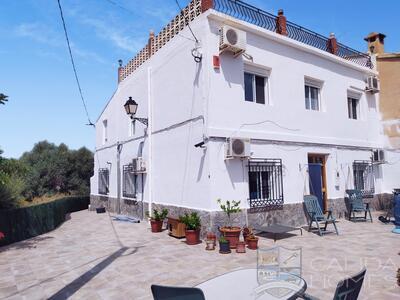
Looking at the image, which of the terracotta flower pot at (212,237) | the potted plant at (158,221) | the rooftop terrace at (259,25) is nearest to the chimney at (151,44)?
the rooftop terrace at (259,25)

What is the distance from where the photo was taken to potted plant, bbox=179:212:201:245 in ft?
25.7

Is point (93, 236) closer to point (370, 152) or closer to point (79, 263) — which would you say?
point (79, 263)

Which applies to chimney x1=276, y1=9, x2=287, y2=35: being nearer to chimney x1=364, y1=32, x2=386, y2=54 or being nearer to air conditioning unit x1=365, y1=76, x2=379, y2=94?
air conditioning unit x1=365, y1=76, x2=379, y2=94

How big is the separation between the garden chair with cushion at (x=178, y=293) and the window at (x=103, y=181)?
47.6 ft

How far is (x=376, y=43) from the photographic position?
47.3 feet

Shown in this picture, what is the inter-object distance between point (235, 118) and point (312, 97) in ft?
13.8

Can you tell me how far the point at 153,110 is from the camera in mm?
11422

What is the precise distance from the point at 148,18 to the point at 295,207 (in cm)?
718

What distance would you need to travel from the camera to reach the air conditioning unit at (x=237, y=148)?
805 centimetres

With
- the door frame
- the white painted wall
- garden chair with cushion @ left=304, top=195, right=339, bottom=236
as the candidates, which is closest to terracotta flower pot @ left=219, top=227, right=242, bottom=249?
the white painted wall

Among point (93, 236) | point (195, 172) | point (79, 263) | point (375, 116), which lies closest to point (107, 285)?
point (79, 263)

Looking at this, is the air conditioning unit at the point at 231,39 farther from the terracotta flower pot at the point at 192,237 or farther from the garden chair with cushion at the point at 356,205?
the garden chair with cushion at the point at 356,205

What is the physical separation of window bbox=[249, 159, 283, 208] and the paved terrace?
3.83ft

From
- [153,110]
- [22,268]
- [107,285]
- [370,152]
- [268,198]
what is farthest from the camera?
[370,152]
